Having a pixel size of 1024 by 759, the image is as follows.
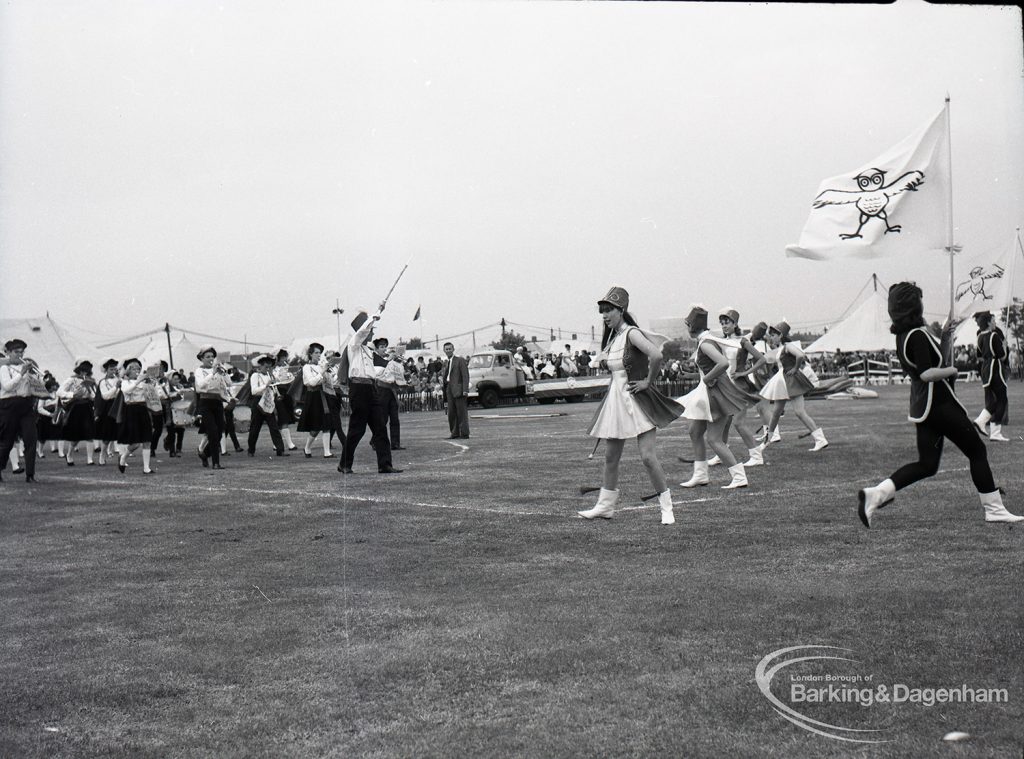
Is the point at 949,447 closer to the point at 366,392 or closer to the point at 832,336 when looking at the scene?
the point at 366,392

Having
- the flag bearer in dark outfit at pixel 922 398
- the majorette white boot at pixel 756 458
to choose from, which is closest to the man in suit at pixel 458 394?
the majorette white boot at pixel 756 458

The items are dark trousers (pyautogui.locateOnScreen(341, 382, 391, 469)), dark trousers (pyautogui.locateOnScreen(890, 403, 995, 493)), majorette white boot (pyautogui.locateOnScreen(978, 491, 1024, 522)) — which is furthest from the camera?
dark trousers (pyautogui.locateOnScreen(341, 382, 391, 469))

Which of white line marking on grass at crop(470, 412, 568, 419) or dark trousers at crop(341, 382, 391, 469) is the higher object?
dark trousers at crop(341, 382, 391, 469)

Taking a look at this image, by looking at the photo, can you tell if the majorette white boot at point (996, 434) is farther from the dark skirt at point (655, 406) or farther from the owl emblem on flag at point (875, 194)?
the dark skirt at point (655, 406)

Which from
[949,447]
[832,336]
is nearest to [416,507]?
[949,447]

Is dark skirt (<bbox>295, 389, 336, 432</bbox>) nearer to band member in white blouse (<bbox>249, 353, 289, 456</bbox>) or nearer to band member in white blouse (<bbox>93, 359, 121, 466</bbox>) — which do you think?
band member in white blouse (<bbox>249, 353, 289, 456</bbox>)

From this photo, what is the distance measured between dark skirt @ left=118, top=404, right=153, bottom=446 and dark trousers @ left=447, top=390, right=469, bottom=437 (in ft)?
21.3

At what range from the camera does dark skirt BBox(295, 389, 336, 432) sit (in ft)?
59.5

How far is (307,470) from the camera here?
1511cm

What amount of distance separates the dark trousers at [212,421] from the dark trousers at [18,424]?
248cm

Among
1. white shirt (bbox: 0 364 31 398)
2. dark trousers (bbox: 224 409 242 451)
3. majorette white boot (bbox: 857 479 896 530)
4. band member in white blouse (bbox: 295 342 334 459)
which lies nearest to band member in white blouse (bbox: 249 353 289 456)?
band member in white blouse (bbox: 295 342 334 459)

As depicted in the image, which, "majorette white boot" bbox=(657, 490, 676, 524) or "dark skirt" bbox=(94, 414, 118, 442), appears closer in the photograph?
"majorette white boot" bbox=(657, 490, 676, 524)

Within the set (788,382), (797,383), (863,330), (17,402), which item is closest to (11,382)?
(17,402)

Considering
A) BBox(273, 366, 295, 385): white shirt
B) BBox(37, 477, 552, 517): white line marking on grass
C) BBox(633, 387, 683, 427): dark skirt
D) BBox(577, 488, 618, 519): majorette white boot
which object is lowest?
BBox(37, 477, 552, 517): white line marking on grass
